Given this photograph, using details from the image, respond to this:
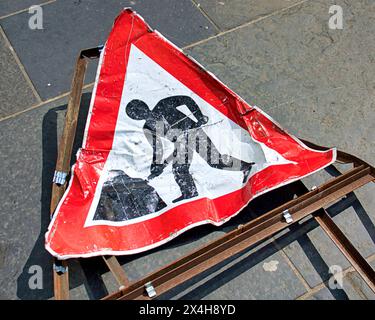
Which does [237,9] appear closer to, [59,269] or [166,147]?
[166,147]

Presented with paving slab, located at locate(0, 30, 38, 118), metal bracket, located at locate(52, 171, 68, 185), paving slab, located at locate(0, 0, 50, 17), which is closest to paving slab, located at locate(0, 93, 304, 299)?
metal bracket, located at locate(52, 171, 68, 185)

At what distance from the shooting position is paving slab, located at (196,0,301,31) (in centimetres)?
412

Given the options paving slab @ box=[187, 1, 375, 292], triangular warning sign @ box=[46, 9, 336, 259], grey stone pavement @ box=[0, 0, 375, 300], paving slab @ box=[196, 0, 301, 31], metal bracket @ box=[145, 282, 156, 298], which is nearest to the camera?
metal bracket @ box=[145, 282, 156, 298]

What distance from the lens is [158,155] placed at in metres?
3.07

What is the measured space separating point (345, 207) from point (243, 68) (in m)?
1.26

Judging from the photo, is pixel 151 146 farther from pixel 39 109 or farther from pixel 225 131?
pixel 39 109

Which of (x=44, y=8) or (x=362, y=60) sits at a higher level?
(x=44, y=8)

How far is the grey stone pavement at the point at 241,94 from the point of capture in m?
2.92

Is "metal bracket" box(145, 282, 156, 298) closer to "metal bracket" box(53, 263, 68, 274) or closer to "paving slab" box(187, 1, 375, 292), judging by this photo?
"metal bracket" box(53, 263, 68, 274)

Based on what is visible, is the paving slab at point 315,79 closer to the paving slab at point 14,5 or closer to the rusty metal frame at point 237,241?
the rusty metal frame at point 237,241

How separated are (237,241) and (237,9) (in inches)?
87.1

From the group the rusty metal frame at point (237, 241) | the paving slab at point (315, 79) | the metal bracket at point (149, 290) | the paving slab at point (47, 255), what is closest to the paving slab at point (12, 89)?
the paving slab at point (47, 255)

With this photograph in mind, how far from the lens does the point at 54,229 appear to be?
2705 mm

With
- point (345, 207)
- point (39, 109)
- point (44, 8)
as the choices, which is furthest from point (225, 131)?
point (44, 8)
